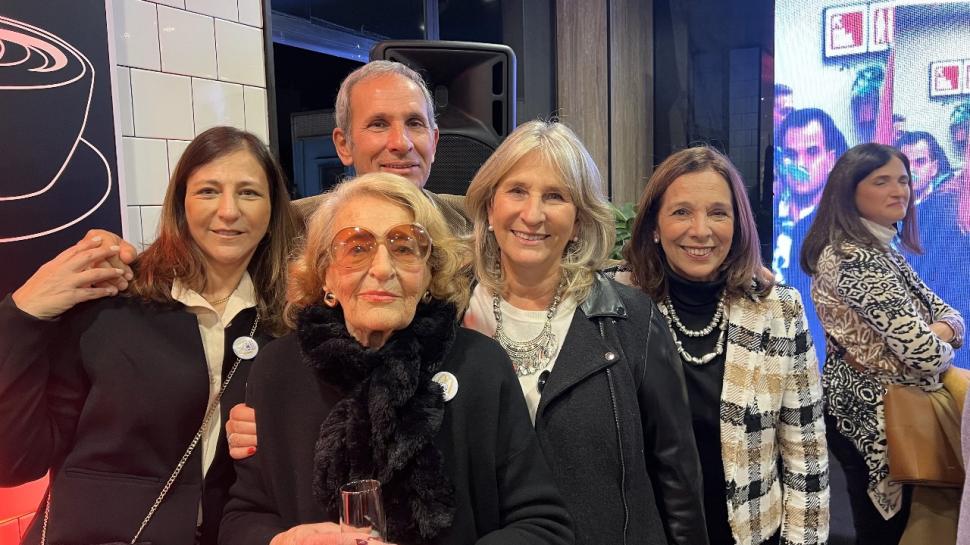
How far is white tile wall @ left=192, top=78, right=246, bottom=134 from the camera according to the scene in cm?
262

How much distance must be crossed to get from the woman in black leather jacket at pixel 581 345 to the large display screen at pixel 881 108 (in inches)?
132

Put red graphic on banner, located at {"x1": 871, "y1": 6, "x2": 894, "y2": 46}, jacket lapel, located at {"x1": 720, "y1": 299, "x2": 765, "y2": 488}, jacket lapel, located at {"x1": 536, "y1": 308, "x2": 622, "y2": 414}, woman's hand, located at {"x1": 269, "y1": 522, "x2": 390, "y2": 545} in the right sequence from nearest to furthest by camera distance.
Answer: woman's hand, located at {"x1": 269, "y1": 522, "x2": 390, "y2": 545}, jacket lapel, located at {"x1": 536, "y1": 308, "x2": 622, "y2": 414}, jacket lapel, located at {"x1": 720, "y1": 299, "x2": 765, "y2": 488}, red graphic on banner, located at {"x1": 871, "y1": 6, "x2": 894, "y2": 46}

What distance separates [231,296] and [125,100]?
1.24 m

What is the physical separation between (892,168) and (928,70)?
163 centimetres

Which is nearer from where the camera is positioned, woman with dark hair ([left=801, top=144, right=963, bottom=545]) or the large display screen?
woman with dark hair ([left=801, top=144, right=963, bottom=545])

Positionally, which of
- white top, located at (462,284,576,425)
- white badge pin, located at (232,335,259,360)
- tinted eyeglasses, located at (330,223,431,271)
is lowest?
white badge pin, located at (232,335,259,360)

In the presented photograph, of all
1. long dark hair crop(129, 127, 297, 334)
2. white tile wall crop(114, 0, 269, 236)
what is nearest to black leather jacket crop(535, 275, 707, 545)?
long dark hair crop(129, 127, 297, 334)

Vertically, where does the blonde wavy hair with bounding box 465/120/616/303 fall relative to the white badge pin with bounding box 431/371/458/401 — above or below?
above

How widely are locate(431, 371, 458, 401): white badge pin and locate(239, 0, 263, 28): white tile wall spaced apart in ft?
7.10

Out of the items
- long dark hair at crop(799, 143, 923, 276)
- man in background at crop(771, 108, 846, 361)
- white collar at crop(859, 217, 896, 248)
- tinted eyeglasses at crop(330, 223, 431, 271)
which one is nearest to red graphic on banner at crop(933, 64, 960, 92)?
man in background at crop(771, 108, 846, 361)

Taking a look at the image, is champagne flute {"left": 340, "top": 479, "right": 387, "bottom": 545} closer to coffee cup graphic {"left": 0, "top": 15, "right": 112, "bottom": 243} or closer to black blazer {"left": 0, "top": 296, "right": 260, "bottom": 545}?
A: black blazer {"left": 0, "top": 296, "right": 260, "bottom": 545}

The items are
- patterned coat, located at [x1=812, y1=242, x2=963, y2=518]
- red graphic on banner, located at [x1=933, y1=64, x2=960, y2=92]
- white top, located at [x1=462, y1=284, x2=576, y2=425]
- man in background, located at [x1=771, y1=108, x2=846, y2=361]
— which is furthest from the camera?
man in background, located at [x1=771, y1=108, x2=846, y2=361]

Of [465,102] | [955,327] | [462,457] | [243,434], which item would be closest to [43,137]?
[243,434]

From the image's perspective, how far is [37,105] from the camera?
210cm
